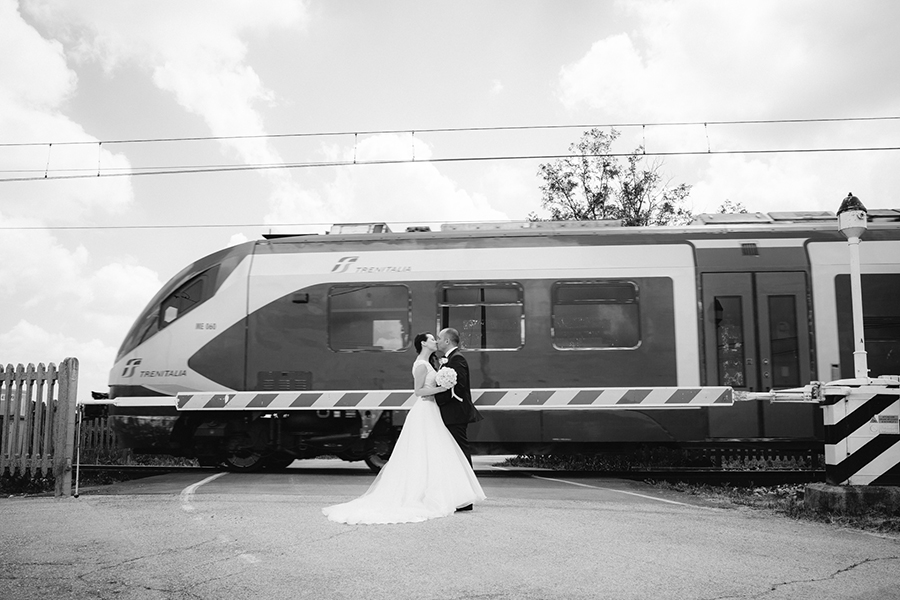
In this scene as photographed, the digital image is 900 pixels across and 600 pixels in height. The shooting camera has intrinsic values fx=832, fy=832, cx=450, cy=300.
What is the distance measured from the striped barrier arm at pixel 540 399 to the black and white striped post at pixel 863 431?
2.53 meters

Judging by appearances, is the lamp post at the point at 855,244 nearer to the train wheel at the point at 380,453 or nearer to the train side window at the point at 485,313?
the train side window at the point at 485,313

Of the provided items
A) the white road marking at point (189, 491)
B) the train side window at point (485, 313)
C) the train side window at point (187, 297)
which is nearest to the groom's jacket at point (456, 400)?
the white road marking at point (189, 491)

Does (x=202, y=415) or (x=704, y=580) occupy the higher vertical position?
(x=202, y=415)

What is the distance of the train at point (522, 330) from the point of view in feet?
37.8

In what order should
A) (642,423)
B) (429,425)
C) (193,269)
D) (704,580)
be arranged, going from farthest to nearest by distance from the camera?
(193,269) → (642,423) → (429,425) → (704,580)

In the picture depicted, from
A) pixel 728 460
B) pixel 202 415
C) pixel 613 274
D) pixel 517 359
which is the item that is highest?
pixel 613 274

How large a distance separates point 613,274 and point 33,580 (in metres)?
8.54

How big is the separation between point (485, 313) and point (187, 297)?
446 cm

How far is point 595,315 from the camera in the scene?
1173 cm

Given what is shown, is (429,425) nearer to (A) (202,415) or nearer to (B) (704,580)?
(B) (704,580)

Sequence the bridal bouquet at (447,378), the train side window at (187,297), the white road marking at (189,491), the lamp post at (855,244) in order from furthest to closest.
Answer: the train side window at (187,297), the lamp post at (855,244), the bridal bouquet at (447,378), the white road marking at (189,491)

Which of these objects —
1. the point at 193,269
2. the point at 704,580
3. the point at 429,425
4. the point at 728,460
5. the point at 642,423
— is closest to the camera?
the point at 704,580

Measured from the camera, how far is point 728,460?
16297 millimetres

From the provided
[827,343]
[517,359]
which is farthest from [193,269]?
[827,343]
